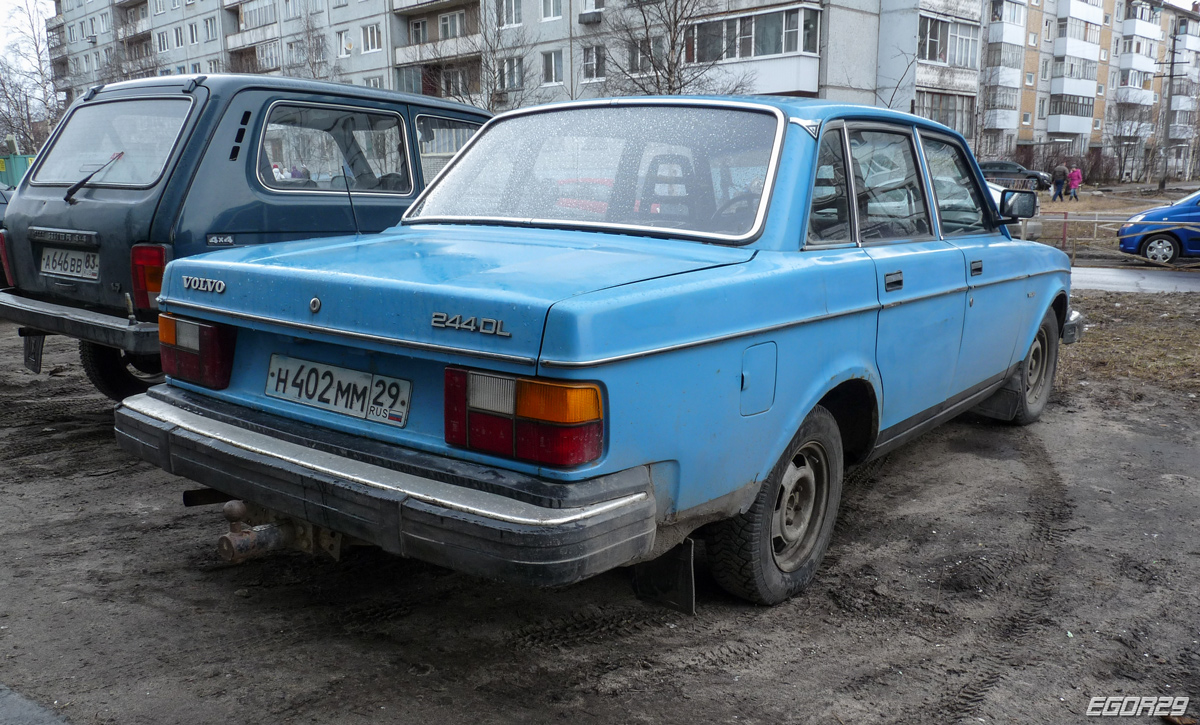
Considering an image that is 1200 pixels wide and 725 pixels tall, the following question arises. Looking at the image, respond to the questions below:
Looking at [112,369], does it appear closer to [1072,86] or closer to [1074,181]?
[1074,181]

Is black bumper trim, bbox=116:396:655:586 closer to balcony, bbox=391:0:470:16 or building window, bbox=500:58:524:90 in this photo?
building window, bbox=500:58:524:90

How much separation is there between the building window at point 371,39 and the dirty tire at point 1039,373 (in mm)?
46570

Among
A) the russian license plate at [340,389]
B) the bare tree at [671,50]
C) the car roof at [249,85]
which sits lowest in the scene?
the russian license plate at [340,389]

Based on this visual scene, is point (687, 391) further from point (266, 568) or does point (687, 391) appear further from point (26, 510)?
point (26, 510)

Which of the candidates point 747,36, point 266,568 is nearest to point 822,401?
point 266,568

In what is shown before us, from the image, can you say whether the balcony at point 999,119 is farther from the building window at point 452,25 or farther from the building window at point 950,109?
the building window at point 452,25

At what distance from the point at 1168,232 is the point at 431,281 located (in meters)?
17.2

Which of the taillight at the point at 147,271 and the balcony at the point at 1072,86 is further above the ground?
the balcony at the point at 1072,86

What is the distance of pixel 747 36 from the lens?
113 ft

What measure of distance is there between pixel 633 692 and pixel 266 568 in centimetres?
163

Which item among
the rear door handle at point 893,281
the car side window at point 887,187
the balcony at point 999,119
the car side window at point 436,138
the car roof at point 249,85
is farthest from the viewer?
the balcony at point 999,119

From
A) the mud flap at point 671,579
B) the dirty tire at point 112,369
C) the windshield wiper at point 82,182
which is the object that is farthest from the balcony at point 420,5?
the mud flap at point 671,579

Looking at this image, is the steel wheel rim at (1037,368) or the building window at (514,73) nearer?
the steel wheel rim at (1037,368)

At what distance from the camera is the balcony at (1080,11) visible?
214 feet
